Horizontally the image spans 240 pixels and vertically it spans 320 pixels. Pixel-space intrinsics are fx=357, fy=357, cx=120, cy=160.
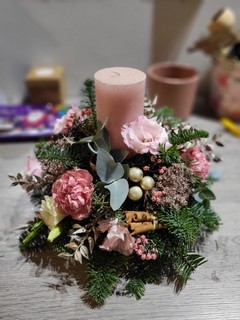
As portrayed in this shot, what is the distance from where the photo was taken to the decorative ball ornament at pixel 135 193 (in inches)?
18.2

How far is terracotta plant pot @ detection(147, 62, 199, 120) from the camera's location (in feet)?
2.72

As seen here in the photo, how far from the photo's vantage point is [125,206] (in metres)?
0.48

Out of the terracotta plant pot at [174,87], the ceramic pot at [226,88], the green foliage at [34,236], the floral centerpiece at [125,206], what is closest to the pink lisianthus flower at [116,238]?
the floral centerpiece at [125,206]

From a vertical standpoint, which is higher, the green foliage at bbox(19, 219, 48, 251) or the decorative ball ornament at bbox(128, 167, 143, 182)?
the decorative ball ornament at bbox(128, 167, 143, 182)

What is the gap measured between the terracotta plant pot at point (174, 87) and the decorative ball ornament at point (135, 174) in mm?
366

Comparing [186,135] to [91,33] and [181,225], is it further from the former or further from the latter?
[91,33]

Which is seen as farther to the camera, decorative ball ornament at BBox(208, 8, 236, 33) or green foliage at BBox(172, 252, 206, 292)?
decorative ball ornament at BBox(208, 8, 236, 33)

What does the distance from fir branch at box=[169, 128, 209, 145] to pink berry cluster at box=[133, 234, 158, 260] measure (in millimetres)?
136

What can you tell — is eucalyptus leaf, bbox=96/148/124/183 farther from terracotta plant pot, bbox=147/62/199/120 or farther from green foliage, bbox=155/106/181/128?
terracotta plant pot, bbox=147/62/199/120

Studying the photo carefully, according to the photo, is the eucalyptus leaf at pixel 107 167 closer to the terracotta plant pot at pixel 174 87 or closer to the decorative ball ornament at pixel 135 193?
the decorative ball ornament at pixel 135 193

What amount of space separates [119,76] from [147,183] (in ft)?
0.47

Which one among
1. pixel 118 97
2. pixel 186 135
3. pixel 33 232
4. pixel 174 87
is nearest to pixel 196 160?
pixel 186 135

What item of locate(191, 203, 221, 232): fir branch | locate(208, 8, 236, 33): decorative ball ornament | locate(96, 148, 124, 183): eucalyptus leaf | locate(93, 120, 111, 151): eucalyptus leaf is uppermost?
locate(208, 8, 236, 33): decorative ball ornament

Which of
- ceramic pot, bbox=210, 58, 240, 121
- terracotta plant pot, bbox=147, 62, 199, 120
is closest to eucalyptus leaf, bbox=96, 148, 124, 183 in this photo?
terracotta plant pot, bbox=147, 62, 199, 120
